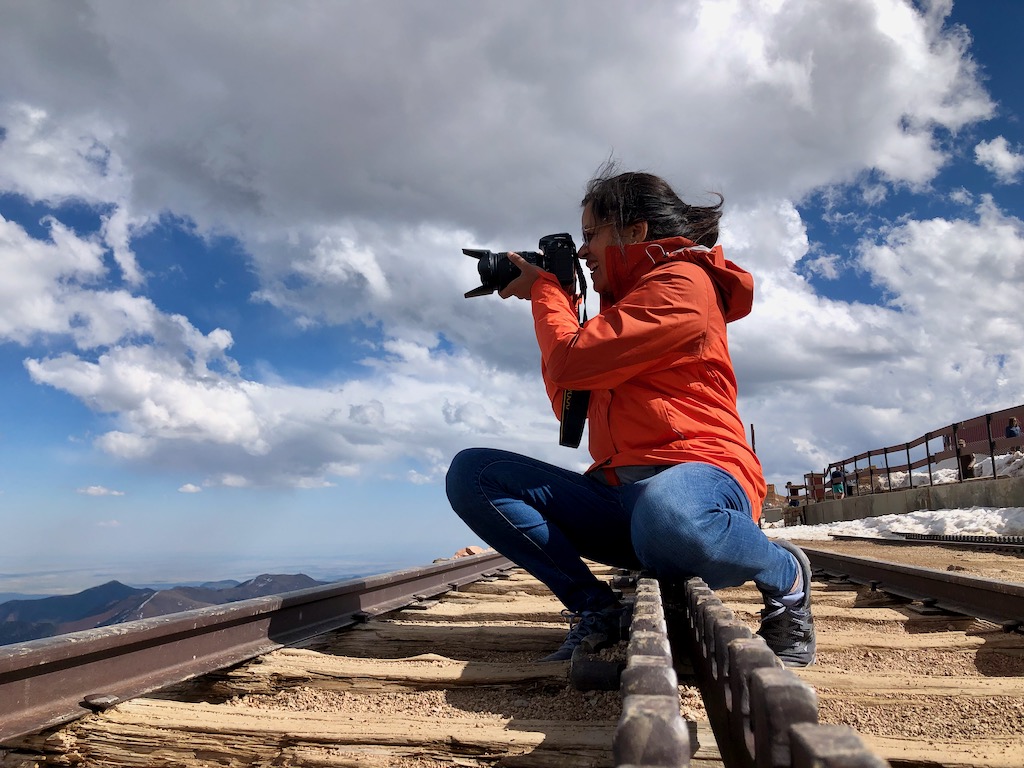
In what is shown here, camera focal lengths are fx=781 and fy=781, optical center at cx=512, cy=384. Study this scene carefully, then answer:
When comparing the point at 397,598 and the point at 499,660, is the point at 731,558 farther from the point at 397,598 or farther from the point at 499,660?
the point at 397,598

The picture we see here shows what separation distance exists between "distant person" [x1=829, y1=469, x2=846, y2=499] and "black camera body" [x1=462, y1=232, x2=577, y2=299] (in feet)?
70.5

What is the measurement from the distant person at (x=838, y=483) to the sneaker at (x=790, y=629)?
71.0ft

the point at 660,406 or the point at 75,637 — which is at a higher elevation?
the point at 660,406

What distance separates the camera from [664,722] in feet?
2.26

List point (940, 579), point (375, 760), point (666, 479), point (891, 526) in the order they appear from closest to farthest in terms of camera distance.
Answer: point (375, 760) < point (666, 479) < point (940, 579) < point (891, 526)

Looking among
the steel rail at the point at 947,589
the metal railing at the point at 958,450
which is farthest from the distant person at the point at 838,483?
the steel rail at the point at 947,589

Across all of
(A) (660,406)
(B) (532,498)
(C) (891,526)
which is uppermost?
(A) (660,406)

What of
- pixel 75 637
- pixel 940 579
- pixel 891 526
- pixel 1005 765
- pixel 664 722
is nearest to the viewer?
pixel 664 722

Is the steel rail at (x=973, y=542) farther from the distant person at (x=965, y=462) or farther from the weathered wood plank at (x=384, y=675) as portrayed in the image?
the weathered wood plank at (x=384, y=675)

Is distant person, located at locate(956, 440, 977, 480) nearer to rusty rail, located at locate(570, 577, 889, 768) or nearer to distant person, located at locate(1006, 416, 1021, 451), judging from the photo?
distant person, located at locate(1006, 416, 1021, 451)

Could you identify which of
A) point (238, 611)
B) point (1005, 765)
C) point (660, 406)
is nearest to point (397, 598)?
point (238, 611)

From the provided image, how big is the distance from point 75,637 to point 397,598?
1.97 m

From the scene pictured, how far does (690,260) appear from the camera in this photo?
2.18 meters

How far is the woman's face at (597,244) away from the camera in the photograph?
2.32 meters
